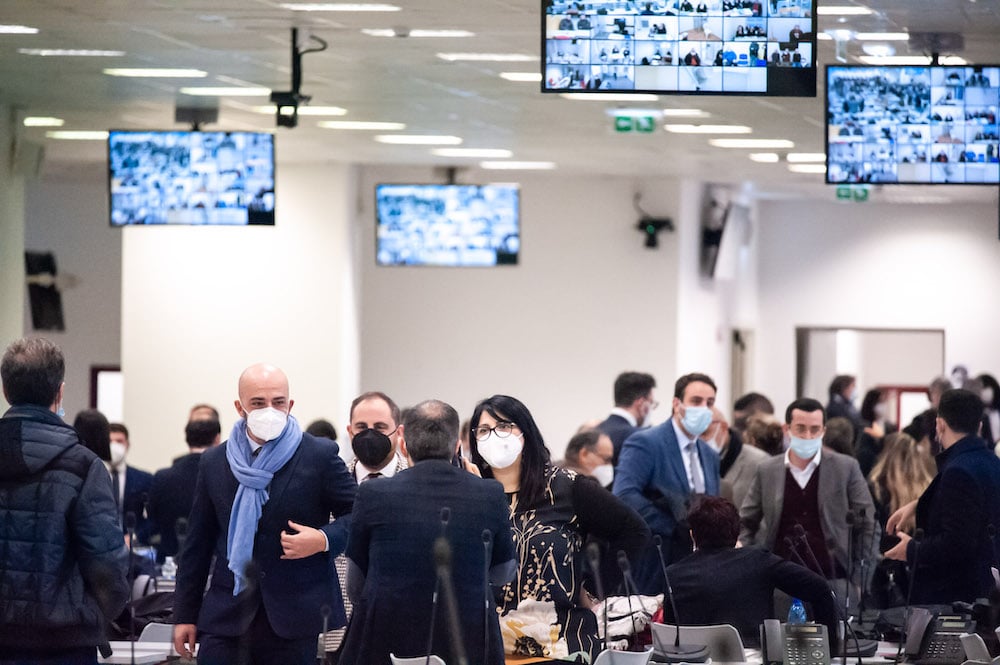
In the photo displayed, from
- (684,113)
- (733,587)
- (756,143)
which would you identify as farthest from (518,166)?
(733,587)

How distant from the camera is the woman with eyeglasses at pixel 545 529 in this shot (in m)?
5.79

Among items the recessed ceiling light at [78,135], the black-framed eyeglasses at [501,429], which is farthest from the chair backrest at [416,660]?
the recessed ceiling light at [78,135]

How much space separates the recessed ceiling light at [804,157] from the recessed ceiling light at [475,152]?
2.53 meters

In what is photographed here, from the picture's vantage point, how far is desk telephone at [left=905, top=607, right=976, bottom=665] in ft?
19.9

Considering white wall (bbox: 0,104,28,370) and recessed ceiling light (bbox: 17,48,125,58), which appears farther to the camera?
white wall (bbox: 0,104,28,370)

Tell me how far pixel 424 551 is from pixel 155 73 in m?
6.82

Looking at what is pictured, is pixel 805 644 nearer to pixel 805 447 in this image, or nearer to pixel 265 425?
pixel 265 425

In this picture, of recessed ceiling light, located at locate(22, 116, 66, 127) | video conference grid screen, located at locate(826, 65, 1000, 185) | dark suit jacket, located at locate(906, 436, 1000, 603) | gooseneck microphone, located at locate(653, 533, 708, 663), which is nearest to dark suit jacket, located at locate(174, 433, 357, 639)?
gooseneck microphone, located at locate(653, 533, 708, 663)

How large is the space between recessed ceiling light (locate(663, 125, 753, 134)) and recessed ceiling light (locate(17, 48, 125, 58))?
472cm

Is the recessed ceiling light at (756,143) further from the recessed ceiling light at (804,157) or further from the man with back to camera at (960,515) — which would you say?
the man with back to camera at (960,515)

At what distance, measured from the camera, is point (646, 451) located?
29.3ft

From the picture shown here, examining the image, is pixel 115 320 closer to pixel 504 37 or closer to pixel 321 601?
pixel 504 37

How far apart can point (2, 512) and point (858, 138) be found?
17.0ft

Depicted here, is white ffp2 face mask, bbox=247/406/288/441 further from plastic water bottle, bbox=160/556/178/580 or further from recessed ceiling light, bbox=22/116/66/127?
recessed ceiling light, bbox=22/116/66/127
